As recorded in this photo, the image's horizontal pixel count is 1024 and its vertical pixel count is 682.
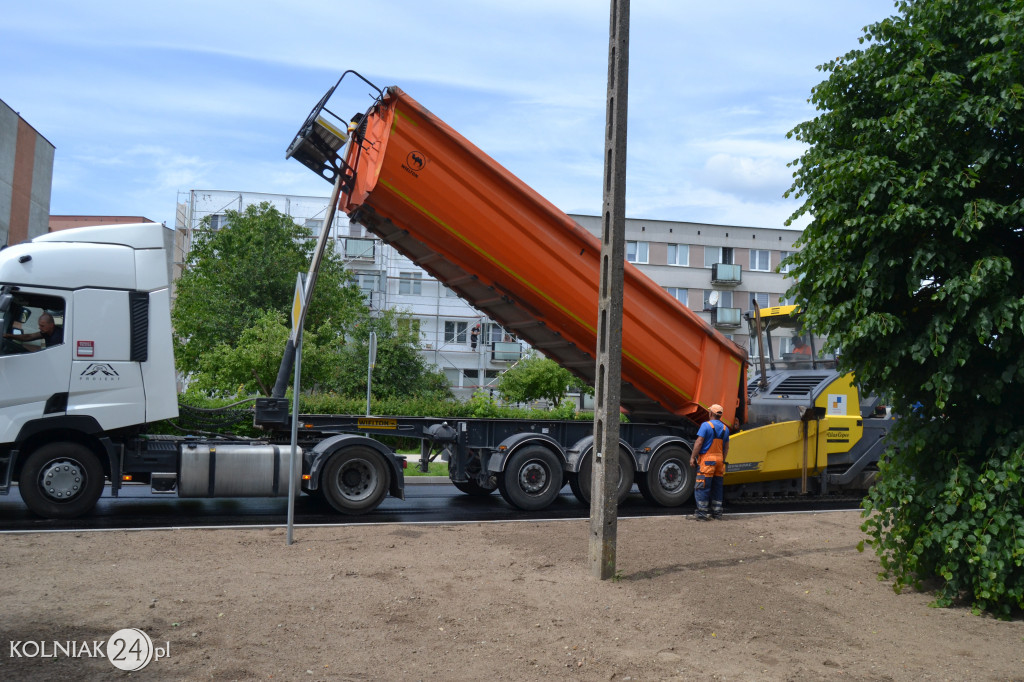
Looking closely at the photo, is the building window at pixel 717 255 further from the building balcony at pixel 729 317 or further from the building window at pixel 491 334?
the building window at pixel 491 334

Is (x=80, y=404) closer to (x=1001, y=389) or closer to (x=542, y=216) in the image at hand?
(x=542, y=216)

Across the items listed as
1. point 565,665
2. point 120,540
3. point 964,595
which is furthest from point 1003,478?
point 120,540

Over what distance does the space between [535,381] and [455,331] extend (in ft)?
46.2

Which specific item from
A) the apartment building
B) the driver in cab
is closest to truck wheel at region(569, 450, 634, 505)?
the driver in cab

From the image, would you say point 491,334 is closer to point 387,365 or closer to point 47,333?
point 387,365

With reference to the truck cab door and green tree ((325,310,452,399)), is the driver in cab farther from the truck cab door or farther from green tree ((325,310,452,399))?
green tree ((325,310,452,399))

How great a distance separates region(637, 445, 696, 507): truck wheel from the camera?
40.8 feet

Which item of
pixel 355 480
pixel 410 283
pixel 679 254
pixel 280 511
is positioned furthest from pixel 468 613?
pixel 679 254

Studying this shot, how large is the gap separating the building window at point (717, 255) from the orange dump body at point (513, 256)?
3959 cm

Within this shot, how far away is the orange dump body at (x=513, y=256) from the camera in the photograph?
995 centimetres

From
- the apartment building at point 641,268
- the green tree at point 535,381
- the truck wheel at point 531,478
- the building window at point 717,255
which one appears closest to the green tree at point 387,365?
the green tree at point 535,381

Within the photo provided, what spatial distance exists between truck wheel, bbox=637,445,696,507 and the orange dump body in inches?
25.2

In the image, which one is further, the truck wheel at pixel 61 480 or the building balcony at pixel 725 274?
the building balcony at pixel 725 274

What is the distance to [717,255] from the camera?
50906mm
